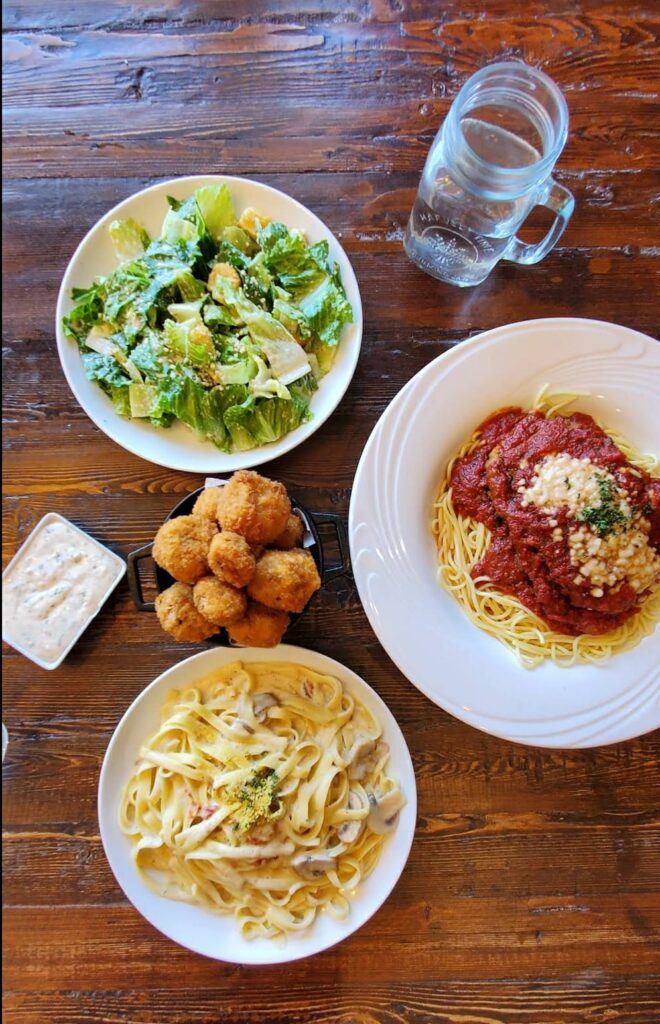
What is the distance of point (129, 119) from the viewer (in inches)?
107

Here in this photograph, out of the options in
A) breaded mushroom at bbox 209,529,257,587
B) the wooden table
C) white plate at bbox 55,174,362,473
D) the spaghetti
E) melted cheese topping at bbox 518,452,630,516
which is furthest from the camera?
the wooden table

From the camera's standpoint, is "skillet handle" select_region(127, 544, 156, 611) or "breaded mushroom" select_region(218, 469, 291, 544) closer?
"breaded mushroom" select_region(218, 469, 291, 544)

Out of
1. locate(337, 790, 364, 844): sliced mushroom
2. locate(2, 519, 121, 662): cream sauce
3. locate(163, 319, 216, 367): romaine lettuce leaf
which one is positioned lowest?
locate(337, 790, 364, 844): sliced mushroom

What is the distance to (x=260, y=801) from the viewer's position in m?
2.29

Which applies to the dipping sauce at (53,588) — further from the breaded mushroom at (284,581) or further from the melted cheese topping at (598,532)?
the melted cheese topping at (598,532)

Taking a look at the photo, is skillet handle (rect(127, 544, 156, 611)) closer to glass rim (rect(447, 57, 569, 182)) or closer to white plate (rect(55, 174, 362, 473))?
white plate (rect(55, 174, 362, 473))

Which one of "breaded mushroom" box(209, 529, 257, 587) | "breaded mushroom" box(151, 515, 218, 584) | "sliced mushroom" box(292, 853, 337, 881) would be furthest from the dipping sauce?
"sliced mushroom" box(292, 853, 337, 881)

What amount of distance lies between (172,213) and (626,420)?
178 centimetres

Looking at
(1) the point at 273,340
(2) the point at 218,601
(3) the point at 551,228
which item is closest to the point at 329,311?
(1) the point at 273,340

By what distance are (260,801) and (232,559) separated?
0.89 meters

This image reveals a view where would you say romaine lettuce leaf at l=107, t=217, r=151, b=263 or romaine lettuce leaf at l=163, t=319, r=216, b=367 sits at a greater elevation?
romaine lettuce leaf at l=107, t=217, r=151, b=263

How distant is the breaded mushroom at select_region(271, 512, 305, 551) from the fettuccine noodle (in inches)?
19.1

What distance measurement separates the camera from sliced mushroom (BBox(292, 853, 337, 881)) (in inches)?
91.4

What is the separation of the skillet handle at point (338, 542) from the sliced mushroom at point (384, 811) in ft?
2.55
